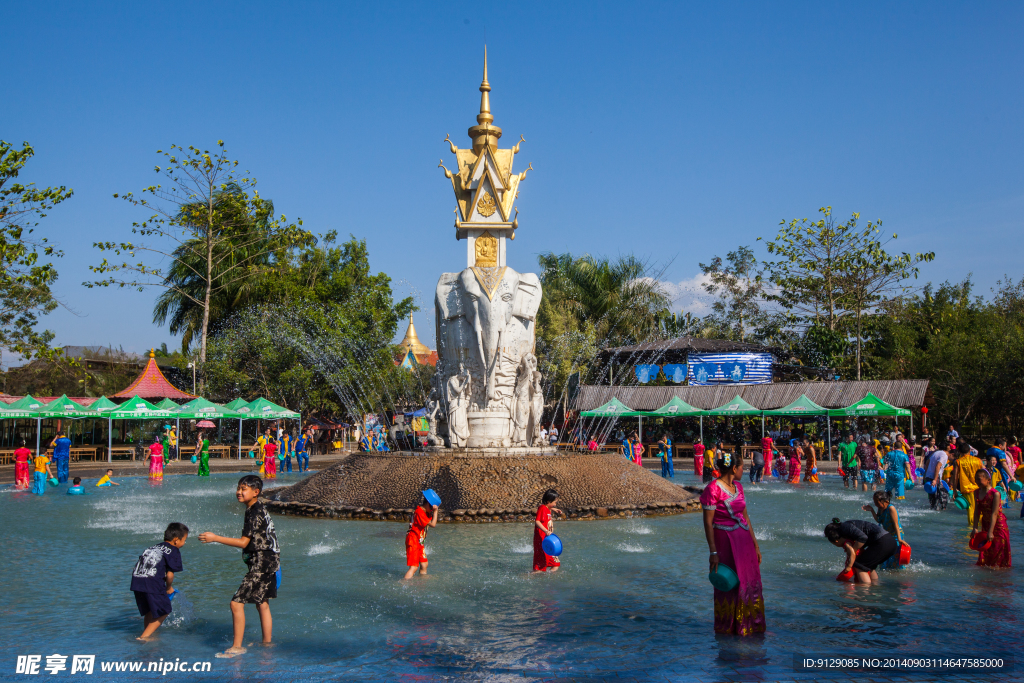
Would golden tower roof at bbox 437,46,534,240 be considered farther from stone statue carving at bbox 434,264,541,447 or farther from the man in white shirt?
the man in white shirt

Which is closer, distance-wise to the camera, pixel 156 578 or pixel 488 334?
pixel 156 578

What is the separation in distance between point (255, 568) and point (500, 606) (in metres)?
2.58

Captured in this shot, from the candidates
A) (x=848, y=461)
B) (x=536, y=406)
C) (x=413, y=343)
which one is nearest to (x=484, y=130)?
(x=536, y=406)

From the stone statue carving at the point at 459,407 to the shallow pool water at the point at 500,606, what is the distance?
4565 mm

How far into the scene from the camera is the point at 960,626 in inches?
277

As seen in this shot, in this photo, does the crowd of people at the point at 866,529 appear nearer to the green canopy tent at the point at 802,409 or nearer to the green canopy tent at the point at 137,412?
the green canopy tent at the point at 802,409

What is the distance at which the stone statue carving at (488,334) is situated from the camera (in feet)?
59.0

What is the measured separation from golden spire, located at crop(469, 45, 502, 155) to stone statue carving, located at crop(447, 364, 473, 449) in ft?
19.8

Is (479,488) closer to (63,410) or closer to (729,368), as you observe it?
(63,410)

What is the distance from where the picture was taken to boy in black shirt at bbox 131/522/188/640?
6430mm

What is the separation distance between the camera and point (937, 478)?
1609 cm

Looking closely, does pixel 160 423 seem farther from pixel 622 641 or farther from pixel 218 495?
pixel 622 641

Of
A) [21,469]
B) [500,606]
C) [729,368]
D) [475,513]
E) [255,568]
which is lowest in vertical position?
[500,606]

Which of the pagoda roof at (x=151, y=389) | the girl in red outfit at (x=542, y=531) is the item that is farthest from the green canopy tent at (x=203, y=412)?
the girl in red outfit at (x=542, y=531)
